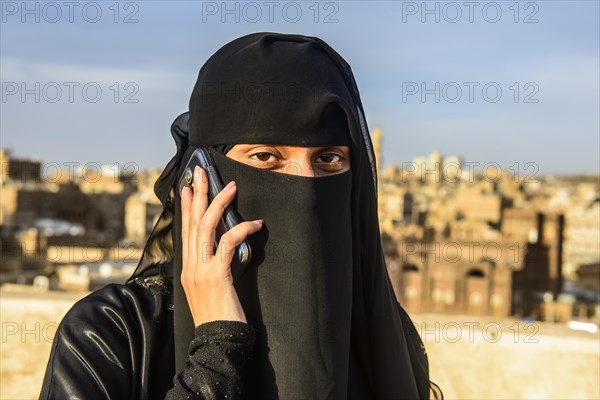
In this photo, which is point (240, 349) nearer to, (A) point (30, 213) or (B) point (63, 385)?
(B) point (63, 385)

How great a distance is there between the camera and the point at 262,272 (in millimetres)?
1350

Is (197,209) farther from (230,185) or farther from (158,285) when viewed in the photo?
(158,285)

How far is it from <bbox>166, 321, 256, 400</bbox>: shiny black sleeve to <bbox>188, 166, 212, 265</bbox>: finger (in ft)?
0.40

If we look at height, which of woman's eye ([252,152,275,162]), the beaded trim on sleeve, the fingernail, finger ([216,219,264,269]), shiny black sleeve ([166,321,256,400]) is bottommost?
shiny black sleeve ([166,321,256,400])

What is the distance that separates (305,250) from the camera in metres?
1.36

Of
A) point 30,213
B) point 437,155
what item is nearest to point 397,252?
point 30,213

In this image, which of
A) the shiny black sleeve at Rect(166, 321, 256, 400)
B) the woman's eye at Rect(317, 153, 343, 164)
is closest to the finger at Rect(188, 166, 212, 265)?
the shiny black sleeve at Rect(166, 321, 256, 400)

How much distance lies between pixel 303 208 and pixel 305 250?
0.24 ft

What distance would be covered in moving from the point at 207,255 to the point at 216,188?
12 centimetres

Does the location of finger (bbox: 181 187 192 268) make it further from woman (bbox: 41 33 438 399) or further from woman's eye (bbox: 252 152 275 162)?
woman's eye (bbox: 252 152 275 162)

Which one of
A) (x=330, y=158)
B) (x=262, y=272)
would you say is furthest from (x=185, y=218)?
(x=330, y=158)

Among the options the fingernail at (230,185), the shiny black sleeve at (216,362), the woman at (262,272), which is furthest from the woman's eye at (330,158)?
the shiny black sleeve at (216,362)

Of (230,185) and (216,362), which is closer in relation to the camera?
(216,362)

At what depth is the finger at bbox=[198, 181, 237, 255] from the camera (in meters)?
1.30
